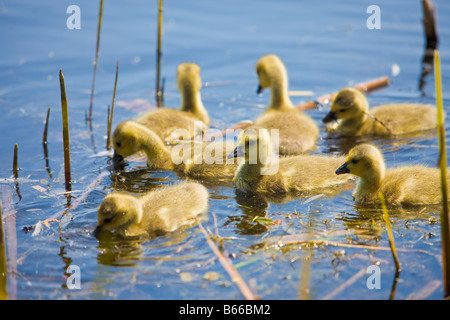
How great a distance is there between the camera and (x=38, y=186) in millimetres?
5609

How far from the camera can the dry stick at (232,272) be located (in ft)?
12.7

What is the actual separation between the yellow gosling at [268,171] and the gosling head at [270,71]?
2244mm

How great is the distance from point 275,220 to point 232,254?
2.34ft

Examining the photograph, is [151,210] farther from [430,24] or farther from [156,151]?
[430,24]

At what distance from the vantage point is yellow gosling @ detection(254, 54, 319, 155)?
256 inches

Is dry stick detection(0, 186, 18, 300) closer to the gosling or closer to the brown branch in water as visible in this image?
the gosling

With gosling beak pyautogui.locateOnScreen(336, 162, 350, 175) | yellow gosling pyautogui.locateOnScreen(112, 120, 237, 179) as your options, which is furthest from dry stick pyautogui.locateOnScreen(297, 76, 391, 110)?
gosling beak pyautogui.locateOnScreen(336, 162, 350, 175)

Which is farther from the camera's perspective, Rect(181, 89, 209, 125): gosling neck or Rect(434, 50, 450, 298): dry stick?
Rect(181, 89, 209, 125): gosling neck

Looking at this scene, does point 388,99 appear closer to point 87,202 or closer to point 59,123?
point 59,123

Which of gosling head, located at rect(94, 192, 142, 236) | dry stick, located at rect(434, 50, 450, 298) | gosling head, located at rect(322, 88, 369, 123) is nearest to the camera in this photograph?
dry stick, located at rect(434, 50, 450, 298)

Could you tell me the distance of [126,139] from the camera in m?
6.18

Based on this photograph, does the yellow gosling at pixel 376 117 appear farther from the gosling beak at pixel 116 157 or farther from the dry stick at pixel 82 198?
the dry stick at pixel 82 198

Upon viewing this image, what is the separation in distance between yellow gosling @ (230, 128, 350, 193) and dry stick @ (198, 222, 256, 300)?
1106 mm
